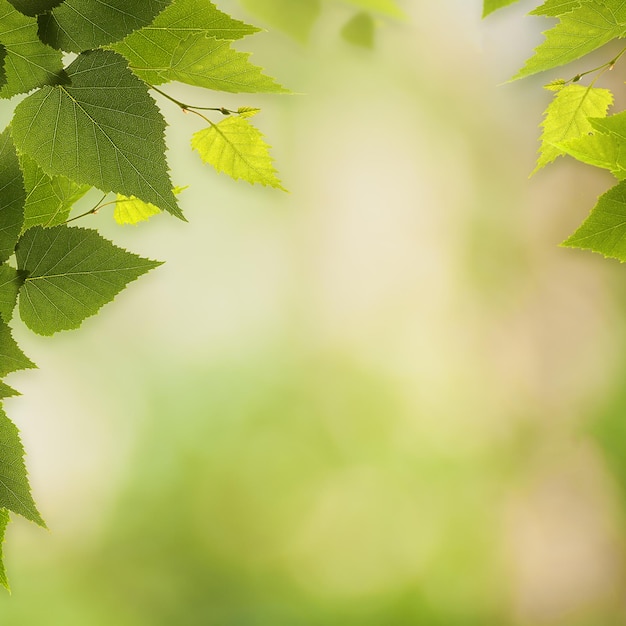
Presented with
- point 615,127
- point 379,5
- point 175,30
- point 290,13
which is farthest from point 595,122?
point 290,13

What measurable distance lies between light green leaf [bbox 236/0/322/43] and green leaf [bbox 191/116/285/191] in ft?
0.70

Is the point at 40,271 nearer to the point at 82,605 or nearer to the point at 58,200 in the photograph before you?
the point at 58,200

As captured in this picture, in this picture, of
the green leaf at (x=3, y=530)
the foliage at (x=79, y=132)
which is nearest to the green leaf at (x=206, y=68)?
the foliage at (x=79, y=132)

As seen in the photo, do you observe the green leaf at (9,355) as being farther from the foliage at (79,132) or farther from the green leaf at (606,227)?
the green leaf at (606,227)

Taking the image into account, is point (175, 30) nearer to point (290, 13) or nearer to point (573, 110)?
point (573, 110)

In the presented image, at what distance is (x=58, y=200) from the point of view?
0.54 ft

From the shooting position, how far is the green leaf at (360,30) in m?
0.43

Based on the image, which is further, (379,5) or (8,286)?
(379,5)

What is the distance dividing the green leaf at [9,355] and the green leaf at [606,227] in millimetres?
149

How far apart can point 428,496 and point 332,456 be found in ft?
0.94

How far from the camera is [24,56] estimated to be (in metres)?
0.12

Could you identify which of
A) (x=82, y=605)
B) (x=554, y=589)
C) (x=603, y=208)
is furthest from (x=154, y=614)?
(x=603, y=208)

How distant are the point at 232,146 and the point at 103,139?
9 cm

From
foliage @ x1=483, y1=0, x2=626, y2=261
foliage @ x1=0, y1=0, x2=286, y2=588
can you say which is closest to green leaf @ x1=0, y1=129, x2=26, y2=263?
foliage @ x1=0, y1=0, x2=286, y2=588
